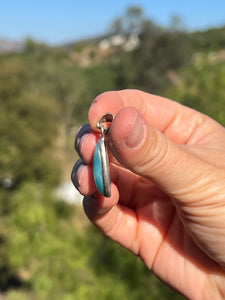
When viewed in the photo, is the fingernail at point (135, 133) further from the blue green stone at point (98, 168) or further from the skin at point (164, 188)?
the blue green stone at point (98, 168)

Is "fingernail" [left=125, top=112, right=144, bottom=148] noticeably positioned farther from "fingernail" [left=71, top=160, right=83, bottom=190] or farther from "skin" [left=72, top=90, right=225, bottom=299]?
"fingernail" [left=71, top=160, right=83, bottom=190]

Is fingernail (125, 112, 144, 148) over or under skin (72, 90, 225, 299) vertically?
over

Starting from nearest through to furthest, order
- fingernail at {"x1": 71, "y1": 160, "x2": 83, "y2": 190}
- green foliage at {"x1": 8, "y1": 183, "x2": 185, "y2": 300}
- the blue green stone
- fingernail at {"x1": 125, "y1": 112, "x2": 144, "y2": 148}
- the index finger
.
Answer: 1. fingernail at {"x1": 125, "y1": 112, "x2": 144, "y2": 148}
2. the blue green stone
3. fingernail at {"x1": 71, "y1": 160, "x2": 83, "y2": 190}
4. the index finger
5. green foliage at {"x1": 8, "y1": 183, "x2": 185, "y2": 300}

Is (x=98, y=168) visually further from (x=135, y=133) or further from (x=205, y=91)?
(x=205, y=91)

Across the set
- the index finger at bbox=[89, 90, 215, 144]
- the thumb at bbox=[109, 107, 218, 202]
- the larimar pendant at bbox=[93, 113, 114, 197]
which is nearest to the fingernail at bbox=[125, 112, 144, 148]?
the thumb at bbox=[109, 107, 218, 202]

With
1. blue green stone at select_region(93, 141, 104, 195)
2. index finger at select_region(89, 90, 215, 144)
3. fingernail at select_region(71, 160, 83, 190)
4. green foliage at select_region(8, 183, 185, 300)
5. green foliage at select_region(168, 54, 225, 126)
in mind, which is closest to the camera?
blue green stone at select_region(93, 141, 104, 195)

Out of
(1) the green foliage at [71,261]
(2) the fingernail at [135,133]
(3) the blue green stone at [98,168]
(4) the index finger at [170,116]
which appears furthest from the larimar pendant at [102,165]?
(1) the green foliage at [71,261]

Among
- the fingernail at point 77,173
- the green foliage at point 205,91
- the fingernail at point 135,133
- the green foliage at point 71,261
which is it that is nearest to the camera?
the fingernail at point 135,133

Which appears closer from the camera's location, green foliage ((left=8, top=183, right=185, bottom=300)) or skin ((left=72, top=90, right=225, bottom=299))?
skin ((left=72, top=90, right=225, bottom=299))

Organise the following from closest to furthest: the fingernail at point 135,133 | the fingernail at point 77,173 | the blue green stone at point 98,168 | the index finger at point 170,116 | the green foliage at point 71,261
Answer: the fingernail at point 135,133, the blue green stone at point 98,168, the fingernail at point 77,173, the index finger at point 170,116, the green foliage at point 71,261
